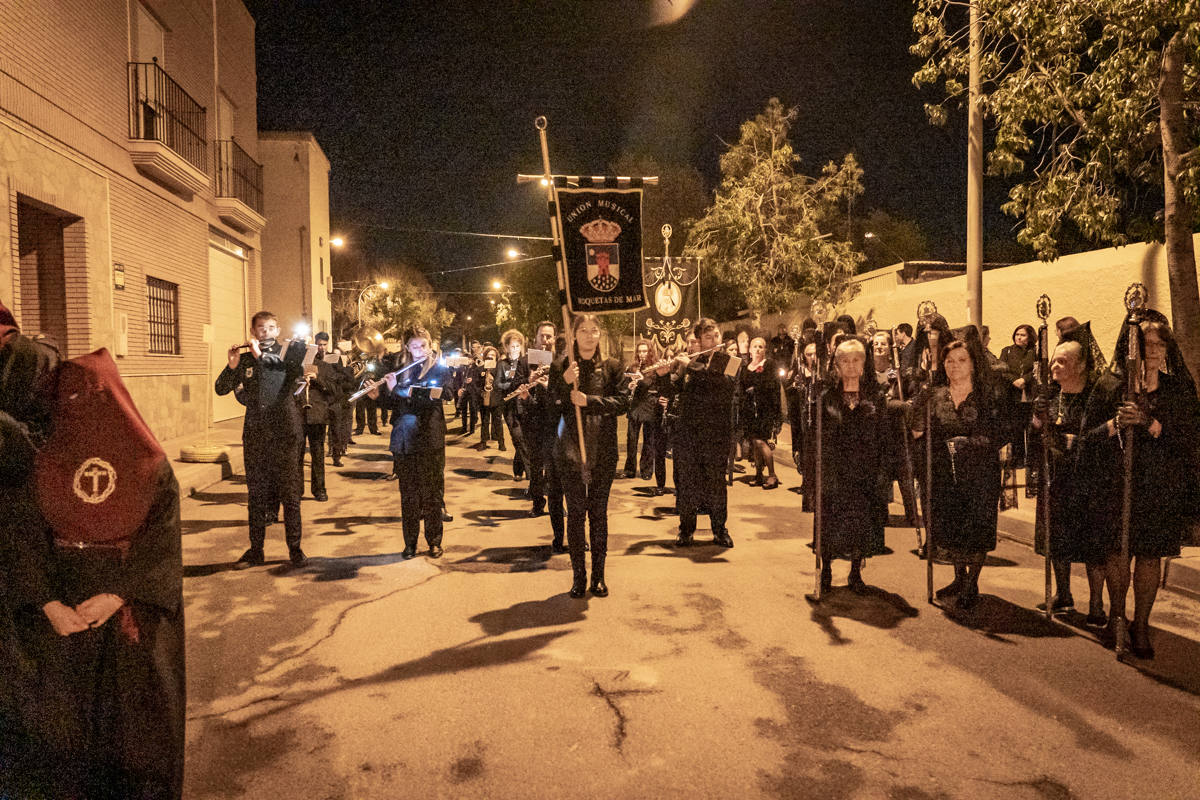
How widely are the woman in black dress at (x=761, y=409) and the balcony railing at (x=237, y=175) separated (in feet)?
48.1

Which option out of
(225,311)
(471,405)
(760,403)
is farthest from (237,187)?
(760,403)

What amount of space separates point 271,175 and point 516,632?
31209 millimetres

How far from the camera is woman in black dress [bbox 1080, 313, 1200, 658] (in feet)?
15.7

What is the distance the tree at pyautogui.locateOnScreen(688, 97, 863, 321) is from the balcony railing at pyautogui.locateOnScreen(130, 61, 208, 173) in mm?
13064

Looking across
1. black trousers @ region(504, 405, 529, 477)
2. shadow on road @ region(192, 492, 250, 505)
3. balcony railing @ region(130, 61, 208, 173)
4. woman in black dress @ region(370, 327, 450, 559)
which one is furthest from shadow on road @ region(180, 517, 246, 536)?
balcony railing @ region(130, 61, 208, 173)

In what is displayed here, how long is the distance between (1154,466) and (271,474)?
6205 millimetres

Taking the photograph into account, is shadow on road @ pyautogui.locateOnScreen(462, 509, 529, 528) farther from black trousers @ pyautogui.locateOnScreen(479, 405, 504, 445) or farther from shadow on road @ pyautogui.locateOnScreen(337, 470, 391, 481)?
black trousers @ pyautogui.locateOnScreen(479, 405, 504, 445)

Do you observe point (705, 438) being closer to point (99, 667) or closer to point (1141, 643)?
point (1141, 643)

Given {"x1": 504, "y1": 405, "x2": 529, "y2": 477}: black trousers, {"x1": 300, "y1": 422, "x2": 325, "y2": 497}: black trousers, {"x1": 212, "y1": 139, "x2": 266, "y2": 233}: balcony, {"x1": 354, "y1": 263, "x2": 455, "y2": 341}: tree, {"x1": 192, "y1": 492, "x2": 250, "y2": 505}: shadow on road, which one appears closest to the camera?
{"x1": 192, "y1": 492, "x2": 250, "y2": 505}: shadow on road

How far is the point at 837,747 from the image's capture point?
3.76 meters

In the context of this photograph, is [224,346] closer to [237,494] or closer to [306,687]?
[237,494]

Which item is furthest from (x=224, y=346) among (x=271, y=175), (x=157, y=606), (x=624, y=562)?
(x=157, y=606)

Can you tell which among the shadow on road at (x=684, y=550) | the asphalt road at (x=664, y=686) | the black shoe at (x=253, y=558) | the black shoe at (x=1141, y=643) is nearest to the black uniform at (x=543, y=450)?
the asphalt road at (x=664, y=686)

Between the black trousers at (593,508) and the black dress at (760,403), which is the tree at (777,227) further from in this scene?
the black trousers at (593,508)
